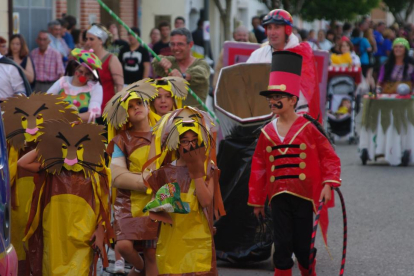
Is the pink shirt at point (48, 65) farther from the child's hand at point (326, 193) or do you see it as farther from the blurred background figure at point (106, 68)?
the child's hand at point (326, 193)

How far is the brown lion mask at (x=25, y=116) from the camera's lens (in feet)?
20.7

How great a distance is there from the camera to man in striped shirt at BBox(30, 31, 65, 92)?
1457 cm

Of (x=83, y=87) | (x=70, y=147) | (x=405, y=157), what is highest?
(x=83, y=87)

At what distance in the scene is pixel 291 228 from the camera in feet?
21.1

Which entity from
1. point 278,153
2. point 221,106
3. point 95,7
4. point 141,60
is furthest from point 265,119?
point 95,7

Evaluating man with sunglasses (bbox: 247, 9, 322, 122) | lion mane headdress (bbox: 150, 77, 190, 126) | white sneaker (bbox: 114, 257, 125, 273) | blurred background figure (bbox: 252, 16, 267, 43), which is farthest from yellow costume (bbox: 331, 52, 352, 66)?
lion mane headdress (bbox: 150, 77, 190, 126)

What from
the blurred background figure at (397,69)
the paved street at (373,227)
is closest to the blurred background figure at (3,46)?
the paved street at (373,227)

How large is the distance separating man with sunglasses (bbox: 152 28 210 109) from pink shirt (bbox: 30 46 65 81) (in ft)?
19.1

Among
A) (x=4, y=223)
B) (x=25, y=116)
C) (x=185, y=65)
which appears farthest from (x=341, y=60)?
(x=4, y=223)

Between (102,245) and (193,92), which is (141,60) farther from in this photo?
(102,245)

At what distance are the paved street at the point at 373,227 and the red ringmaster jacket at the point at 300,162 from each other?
4.20ft

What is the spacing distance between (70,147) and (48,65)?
8.80 meters

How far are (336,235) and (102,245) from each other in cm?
362

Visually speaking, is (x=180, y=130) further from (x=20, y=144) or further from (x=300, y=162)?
(x=20, y=144)
